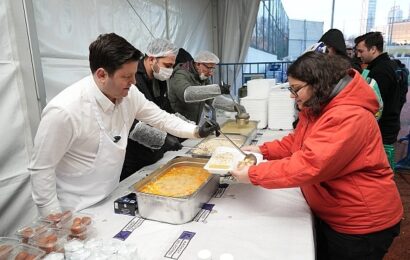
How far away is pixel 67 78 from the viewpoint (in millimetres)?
1907

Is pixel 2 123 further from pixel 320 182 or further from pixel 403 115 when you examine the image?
pixel 403 115

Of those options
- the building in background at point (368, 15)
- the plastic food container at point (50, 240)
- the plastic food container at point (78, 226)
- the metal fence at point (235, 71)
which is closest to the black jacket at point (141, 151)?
the plastic food container at point (78, 226)

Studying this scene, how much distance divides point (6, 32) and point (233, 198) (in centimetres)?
137

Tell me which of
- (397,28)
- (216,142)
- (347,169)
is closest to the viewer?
(347,169)

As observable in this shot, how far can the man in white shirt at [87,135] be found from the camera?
0.98m

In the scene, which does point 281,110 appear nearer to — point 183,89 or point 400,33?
point 183,89

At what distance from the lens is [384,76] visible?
2.23 metres

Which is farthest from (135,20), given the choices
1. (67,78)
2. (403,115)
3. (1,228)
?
(403,115)

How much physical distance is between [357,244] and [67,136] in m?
1.10

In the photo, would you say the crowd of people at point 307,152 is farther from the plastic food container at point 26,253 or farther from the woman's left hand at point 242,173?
the plastic food container at point 26,253

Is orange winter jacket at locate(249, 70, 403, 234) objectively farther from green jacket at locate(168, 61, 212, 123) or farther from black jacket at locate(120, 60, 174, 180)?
green jacket at locate(168, 61, 212, 123)

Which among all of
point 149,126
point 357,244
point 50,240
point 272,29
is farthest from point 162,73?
point 272,29

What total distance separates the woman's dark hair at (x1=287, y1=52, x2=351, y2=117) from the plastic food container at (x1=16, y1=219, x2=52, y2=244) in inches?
37.5

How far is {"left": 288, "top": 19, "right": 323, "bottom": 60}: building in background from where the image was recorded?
4312 mm
